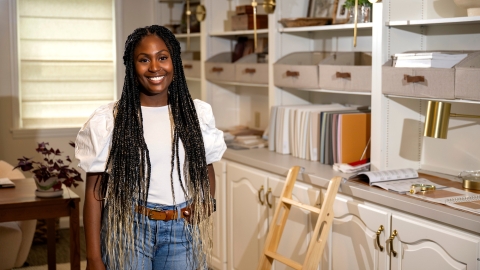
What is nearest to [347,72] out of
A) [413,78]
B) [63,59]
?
[413,78]

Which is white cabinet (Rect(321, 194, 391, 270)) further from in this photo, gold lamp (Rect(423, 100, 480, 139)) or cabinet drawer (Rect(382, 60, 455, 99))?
cabinet drawer (Rect(382, 60, 455, 99))

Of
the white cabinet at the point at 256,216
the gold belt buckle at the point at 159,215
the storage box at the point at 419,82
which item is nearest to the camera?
the gold belt buckle at the point at 159,215

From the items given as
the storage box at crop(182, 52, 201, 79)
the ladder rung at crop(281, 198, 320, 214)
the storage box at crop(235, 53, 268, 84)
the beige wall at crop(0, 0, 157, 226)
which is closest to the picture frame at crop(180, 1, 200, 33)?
the storage box at crop(182, 52, 201, 79)

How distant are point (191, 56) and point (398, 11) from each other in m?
2.39

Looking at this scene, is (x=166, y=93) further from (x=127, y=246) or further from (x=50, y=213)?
(x=50, y=213)

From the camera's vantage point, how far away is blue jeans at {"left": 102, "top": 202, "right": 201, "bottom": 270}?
1928mm

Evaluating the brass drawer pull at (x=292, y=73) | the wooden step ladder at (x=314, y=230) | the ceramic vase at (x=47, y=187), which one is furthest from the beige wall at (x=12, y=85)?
the wooden step ladder at (x=314, y=230)

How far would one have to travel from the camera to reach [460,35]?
288cm

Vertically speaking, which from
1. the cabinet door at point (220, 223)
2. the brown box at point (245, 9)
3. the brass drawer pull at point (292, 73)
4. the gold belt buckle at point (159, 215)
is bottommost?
the cabinet door at point (220, 223)

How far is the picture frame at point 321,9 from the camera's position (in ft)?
11.4

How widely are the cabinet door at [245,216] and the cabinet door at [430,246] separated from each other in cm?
102

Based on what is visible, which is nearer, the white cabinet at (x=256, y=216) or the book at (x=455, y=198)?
the book at (x=455, y=198)

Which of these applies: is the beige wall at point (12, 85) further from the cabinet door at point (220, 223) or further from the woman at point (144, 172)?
the woman at point (144, 172)

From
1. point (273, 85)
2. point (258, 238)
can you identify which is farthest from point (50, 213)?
point (273, 85)
